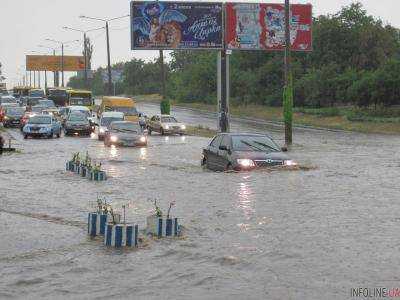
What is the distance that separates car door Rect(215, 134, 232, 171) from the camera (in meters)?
22.6

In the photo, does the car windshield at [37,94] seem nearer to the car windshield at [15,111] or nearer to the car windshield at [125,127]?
the car windshield at [15,111]

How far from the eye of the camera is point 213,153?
24.0m

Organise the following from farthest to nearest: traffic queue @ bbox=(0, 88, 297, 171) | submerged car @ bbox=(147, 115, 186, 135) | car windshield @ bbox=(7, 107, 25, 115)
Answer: car windshield @ bbox=(7, 107, 25, 115) → submerged car @ bbox=(147, 115, 186, 135) → traffic queue @ bbox=(0, 88, 297, 171)

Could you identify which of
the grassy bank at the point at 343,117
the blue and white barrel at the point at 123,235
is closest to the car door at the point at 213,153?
the blue and white barrel at the point at 123,235

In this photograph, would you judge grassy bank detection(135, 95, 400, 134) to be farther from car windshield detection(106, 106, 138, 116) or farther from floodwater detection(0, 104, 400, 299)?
floodwater detection(0, 104, 400, 299)

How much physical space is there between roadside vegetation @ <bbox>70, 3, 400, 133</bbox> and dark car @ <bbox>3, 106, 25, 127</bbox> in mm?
24604

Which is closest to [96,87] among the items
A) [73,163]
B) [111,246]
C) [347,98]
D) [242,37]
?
[347,98]

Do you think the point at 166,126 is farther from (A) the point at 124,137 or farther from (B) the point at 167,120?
(A) the point at 124,137

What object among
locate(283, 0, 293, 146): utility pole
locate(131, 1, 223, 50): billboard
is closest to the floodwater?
locate(283, 0, 293, 146): utility pole

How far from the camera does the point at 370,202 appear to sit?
55.5 feet

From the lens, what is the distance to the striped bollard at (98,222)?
12.5 meters

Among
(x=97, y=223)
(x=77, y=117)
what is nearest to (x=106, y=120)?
(x=77, y=117)

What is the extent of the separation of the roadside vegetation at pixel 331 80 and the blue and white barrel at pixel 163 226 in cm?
4380

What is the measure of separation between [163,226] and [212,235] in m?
0.89
